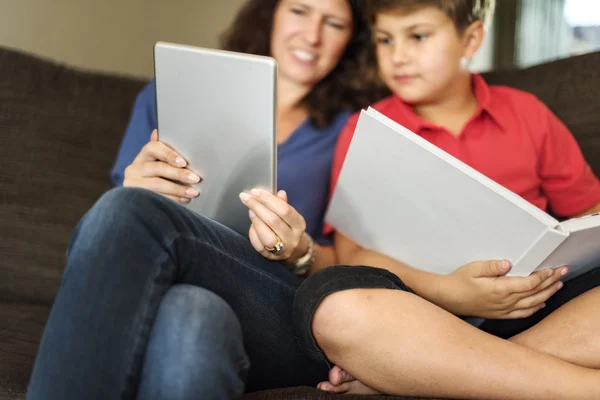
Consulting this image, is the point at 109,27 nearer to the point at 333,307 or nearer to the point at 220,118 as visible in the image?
the point at 220,118

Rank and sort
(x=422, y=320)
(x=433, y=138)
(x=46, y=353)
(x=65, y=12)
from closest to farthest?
1. (x=46, y=353)
2. (x=422, y=320)
3. (x=433, y=138)
4. (x=65, y=12)

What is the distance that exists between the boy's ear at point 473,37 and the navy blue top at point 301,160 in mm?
295

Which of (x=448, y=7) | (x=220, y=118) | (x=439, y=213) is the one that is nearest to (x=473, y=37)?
(x=448, y=7)

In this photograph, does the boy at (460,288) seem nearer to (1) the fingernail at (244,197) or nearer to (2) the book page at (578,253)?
(2) the book page at (578,253)

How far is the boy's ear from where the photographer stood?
1245 mm

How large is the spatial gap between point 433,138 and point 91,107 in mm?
767

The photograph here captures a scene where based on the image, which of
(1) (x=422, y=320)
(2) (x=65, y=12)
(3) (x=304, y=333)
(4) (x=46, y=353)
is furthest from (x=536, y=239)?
(2) (x=65, y=12)

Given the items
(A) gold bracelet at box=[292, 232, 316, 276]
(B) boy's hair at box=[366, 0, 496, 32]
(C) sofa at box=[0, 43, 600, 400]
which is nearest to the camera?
(A) gold bracelet at box=[292, 232, 316, 276]

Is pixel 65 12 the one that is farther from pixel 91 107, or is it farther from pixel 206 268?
pixel 206 268

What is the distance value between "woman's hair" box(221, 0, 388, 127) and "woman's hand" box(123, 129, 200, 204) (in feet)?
1.44

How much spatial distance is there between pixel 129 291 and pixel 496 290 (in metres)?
0.53

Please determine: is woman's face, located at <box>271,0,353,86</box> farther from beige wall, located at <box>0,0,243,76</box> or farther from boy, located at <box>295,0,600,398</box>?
beige wall, located at <box>0,0,243,76</box>

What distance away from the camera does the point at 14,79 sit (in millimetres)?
1334

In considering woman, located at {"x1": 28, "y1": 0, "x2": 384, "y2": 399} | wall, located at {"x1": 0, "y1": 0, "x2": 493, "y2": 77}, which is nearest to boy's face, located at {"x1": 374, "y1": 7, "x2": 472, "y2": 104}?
woman, located at {"x1": 28, "y1": 0, "x2": 384, "y2": 399}
